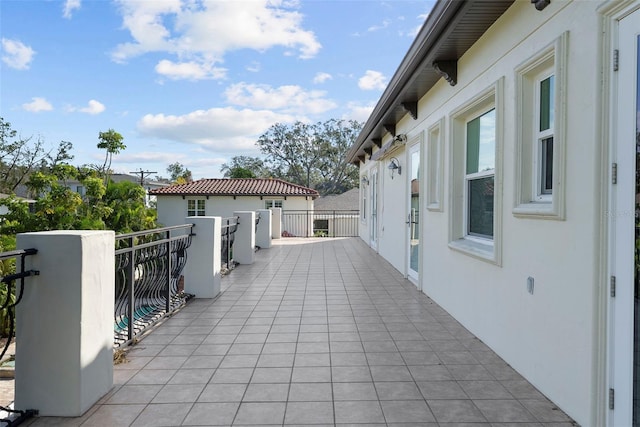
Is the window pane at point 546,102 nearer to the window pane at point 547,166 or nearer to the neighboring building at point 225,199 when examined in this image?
the window pane at point 547,166

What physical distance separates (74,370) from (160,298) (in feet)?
9.00

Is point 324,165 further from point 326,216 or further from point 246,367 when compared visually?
point 246,367

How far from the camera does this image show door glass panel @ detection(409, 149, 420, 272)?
22.8ft

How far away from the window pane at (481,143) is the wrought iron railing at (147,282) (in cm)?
344

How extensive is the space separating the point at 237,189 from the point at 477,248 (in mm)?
20693

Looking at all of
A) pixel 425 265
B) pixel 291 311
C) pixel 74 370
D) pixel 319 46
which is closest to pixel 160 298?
pixel 291 311

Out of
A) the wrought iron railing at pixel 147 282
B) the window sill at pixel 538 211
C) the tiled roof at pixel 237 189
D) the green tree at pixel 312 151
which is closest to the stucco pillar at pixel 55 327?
the wrought iron railing at pixel 147 282

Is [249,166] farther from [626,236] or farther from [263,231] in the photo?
[626,236]

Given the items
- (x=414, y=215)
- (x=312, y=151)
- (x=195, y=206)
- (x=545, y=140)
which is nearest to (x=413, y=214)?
(x=414, y=215)

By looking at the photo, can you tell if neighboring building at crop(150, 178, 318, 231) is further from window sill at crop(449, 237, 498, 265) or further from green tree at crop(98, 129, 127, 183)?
window sill at crop(449, 237, 498, 265)

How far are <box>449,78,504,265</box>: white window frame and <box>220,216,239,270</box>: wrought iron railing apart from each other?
4.27 meters

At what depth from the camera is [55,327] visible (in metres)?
2.50

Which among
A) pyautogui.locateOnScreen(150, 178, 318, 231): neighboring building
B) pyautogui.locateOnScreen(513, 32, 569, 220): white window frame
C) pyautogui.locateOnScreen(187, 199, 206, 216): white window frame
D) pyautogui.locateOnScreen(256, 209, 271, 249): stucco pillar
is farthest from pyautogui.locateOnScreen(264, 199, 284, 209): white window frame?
pyautogui.locateOnScreen(513, 32, 569, 220): white window frame

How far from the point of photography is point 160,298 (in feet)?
17.1
